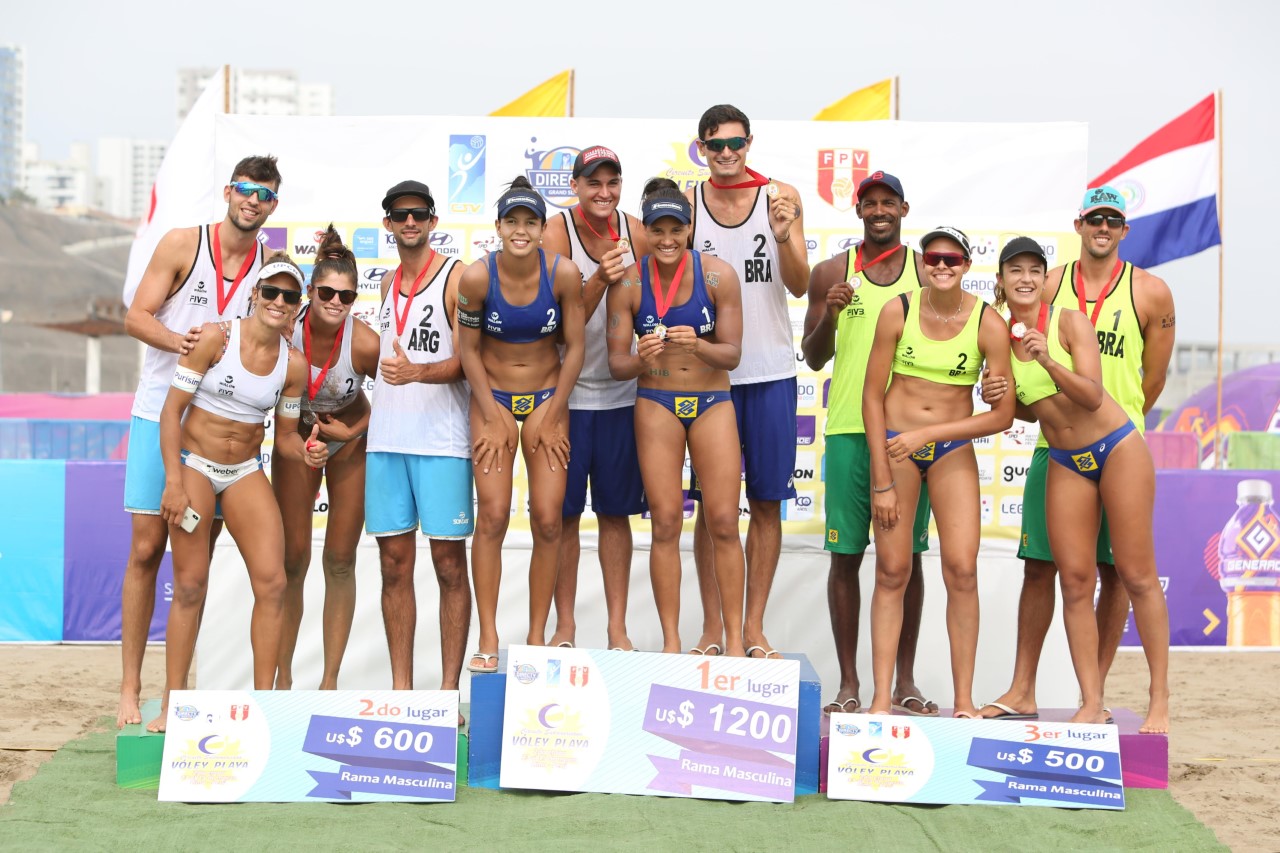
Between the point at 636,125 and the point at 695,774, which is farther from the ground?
the point at 636,125

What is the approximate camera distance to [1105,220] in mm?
5590

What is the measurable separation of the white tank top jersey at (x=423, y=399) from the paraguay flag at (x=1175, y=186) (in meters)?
6.61

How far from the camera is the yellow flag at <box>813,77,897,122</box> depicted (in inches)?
349

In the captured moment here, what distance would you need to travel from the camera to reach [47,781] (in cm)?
542

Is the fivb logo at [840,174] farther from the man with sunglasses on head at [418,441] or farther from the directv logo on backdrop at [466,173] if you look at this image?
the man with sunglasses on head at [418,441]

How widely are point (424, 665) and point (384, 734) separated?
8.64ft

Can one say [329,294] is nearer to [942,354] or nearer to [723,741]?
[723,741]

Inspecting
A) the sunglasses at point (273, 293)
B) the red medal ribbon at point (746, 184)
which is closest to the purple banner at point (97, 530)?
the sunglasses at point (273, 293)

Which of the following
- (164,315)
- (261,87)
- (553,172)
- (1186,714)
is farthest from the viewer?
(261,87)

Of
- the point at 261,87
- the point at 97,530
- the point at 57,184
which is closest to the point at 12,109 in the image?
the point at 57,184

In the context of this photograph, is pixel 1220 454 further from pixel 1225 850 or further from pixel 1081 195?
pixel 1225 850

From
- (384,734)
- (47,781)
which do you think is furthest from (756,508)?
(47,781)

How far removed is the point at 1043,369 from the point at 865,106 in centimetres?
413

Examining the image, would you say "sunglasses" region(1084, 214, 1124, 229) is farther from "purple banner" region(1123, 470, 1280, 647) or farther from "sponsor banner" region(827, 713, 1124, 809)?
"purple banner" region(1123, 470, 1280, 647)
